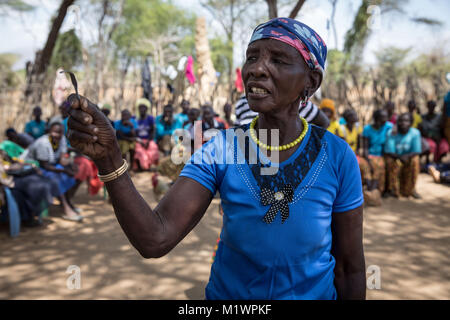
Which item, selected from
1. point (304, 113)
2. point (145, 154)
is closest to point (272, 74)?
point (304, 113)

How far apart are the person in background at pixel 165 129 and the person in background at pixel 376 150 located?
465cm

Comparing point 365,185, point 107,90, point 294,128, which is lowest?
point 365,185

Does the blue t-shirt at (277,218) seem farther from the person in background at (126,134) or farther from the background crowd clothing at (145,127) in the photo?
the background crowd clothing at (145,127)

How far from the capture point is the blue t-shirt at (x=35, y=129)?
7277 millimetres

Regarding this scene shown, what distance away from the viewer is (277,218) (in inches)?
44.9

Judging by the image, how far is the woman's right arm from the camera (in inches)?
36.4

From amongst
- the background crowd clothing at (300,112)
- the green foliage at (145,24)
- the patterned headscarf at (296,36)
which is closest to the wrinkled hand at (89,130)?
the patterned headscarf at (296,36)

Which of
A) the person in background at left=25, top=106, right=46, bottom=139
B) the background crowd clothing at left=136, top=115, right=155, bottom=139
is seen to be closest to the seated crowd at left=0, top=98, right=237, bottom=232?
the person in background at left=25, top=106, right=46, bottom=139

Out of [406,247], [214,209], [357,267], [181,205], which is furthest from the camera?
[214,209]

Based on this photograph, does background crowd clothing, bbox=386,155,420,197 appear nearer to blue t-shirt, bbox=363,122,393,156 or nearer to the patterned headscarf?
blue t-shirt, bbox=363,122,393,156

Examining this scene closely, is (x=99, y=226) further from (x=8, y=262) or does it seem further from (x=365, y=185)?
(x=365, y=185)

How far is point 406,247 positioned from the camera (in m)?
4.65
